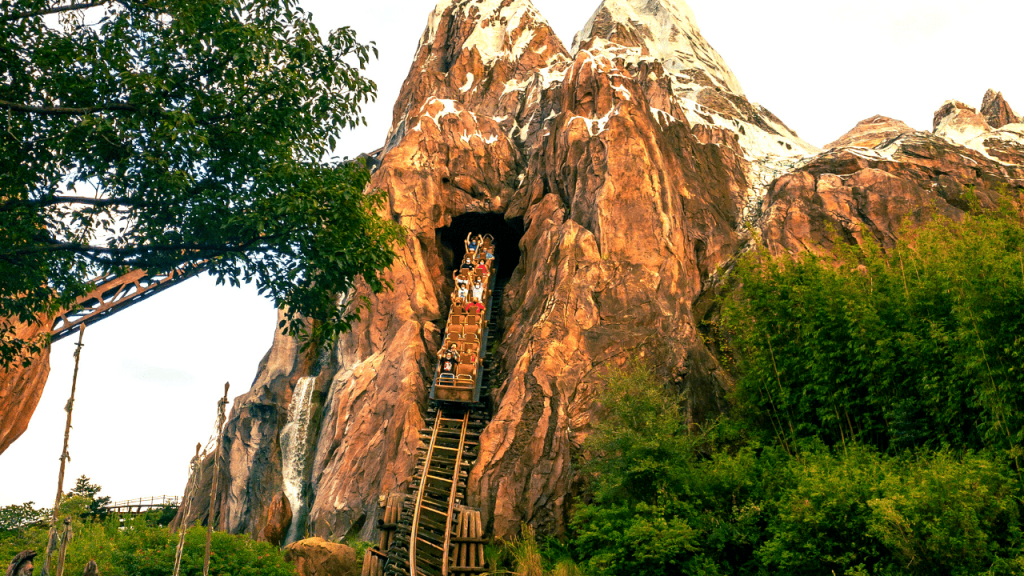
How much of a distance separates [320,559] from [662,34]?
113ft

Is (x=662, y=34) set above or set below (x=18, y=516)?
above

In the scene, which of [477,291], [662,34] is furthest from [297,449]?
[662,34]

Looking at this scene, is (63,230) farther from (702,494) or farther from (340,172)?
(702,494)

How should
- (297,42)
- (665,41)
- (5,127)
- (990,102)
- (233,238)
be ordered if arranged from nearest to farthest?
(5,127) → (233,238) → (297,42) → (990,102) → (665,41)

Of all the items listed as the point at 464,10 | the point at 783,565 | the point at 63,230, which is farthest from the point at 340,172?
the point at 464,10

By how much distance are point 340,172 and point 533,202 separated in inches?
572

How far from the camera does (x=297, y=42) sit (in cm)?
1099

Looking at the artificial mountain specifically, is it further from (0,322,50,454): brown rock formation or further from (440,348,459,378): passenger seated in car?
(0,322,50,454): brown rock formation

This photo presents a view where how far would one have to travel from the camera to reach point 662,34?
40.8 meters

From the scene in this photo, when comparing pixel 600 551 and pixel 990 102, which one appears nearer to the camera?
pixel 600 551

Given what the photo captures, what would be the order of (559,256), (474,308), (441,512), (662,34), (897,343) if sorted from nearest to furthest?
(897,343)
(441,512)
(559,256)
(474,308)
(662,34)

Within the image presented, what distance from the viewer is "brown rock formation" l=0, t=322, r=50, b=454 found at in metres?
26.0

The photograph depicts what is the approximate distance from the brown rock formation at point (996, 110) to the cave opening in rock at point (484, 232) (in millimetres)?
23367

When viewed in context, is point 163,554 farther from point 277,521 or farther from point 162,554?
point 277,521
